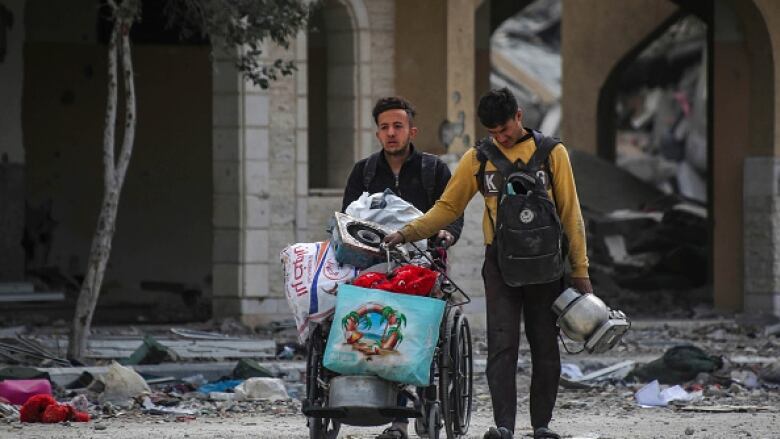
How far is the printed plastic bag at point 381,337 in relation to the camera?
8016mm

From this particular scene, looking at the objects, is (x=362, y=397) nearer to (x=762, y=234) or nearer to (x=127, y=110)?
(x=127, y=110)

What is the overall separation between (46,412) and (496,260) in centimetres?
349

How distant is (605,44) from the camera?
101 ft

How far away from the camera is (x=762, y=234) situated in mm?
20406

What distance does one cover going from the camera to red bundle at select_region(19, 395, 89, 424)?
1086 cm

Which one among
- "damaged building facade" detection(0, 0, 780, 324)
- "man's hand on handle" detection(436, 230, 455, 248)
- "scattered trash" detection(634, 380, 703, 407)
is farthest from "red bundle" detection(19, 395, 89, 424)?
"damaged building facade" detection(0, 0, 780, 324)

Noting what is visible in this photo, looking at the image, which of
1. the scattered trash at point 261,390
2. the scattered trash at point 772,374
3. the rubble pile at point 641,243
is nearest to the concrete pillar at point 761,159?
the rubble pile at point 641,243

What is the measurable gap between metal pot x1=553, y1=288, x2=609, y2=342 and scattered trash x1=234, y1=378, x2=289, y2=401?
422 centimetres

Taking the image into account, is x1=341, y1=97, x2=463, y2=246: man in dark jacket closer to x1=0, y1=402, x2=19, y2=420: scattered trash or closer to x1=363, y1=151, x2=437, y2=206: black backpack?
x1=363, y1=151, x2=437, y2=206: black backpack

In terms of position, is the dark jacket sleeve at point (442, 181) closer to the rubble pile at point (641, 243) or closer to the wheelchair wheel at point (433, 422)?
the wheelchair wheel at point (433, 422)

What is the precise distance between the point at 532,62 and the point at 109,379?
3845 cm

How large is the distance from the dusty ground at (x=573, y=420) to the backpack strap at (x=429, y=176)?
1.49 m

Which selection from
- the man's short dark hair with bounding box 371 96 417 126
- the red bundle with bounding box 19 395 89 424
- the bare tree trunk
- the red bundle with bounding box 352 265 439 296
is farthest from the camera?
the bare tree trunk

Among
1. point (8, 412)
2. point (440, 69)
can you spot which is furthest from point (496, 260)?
point (440, 69)
